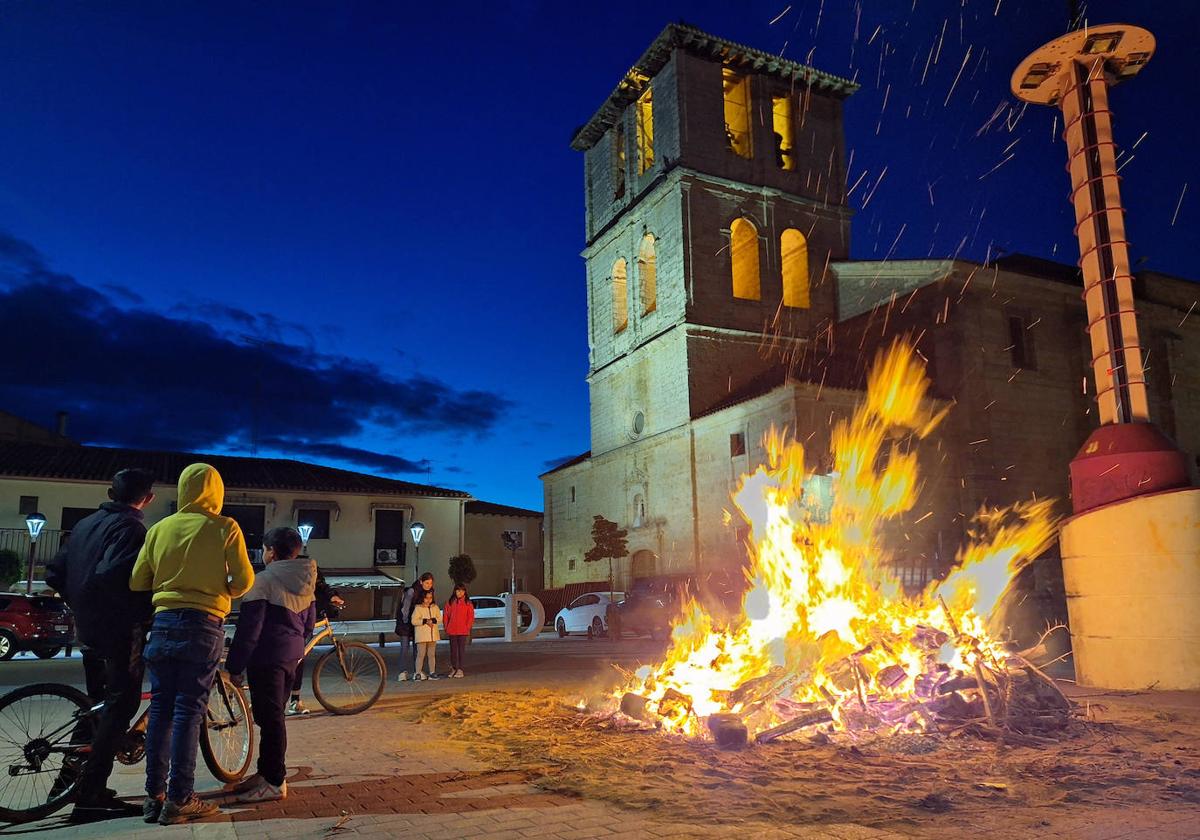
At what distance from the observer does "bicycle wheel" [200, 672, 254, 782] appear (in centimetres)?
575

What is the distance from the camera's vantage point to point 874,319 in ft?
110

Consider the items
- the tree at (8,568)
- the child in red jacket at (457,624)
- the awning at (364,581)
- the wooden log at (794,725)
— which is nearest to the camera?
the wooden log at (794,725)

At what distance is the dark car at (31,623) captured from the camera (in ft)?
63.3

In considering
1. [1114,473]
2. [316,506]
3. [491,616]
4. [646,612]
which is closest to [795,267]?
[646,612]

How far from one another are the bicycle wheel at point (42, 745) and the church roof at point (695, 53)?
33.1 m

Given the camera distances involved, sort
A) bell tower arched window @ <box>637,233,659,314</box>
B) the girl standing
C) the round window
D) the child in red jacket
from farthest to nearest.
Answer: bell tower arched window @ <box>637,233,659,314</box> < the round window < the child in red jacket < the girl standing

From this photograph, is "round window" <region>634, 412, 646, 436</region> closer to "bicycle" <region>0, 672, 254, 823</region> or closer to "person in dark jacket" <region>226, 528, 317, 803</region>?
"person in dark jacket" <region>226, 528, 317, 803</region>

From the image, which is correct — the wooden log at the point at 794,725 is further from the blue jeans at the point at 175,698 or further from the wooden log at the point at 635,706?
the blue jeans at the point at 175,698

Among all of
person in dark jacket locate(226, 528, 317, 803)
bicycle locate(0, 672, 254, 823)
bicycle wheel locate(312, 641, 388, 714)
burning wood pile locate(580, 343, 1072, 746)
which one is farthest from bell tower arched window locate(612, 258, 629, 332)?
bicycle locate(0, 672, 254, 823)

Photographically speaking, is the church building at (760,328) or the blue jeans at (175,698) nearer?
the blue jeans at (175,698)

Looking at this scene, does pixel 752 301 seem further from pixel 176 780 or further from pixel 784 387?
pixel 176 780

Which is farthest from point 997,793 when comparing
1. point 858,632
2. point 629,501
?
point 629,501

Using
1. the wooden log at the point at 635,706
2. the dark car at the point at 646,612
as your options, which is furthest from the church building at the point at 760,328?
the wooden log at the point at 635,706

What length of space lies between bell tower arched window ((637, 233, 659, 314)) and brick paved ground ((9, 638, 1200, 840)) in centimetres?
3042
